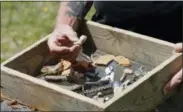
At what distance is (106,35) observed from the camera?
2.60 m

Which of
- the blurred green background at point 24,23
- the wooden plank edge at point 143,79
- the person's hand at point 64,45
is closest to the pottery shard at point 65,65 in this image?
the person's hand at point 64,45

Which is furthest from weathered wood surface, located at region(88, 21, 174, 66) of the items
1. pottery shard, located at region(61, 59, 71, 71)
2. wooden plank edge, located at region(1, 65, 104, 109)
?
wooden plank edge, located at region(1, 65, 104, 109)

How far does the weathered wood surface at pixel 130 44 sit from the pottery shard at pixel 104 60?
1.9 inches

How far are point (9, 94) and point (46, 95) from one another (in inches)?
9.2

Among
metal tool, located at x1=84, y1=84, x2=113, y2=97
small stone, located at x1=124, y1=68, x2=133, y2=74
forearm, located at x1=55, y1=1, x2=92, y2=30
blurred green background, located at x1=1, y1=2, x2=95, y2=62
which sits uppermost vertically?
forearm, located at x1=55, y1=1, x2=92, y2=30

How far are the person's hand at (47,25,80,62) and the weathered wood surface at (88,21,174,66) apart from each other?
0.42 feet

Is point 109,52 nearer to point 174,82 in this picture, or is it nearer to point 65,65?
point 65,65

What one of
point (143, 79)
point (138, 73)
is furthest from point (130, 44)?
point (143, 79)

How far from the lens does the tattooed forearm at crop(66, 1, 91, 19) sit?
2.70m

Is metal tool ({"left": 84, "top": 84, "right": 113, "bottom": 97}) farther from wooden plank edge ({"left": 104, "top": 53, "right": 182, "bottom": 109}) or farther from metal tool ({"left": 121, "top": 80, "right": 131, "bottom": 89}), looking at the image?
wooden plank edge ({"left": 104, "top": 53, "right": 182, "bottom": 109})

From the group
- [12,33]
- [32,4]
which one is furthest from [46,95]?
[32,4]

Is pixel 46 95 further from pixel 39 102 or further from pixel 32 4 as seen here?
pixel 32 4

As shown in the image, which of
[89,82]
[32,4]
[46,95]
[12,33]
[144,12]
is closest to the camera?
[46,95]

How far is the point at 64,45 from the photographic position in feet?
8.27
